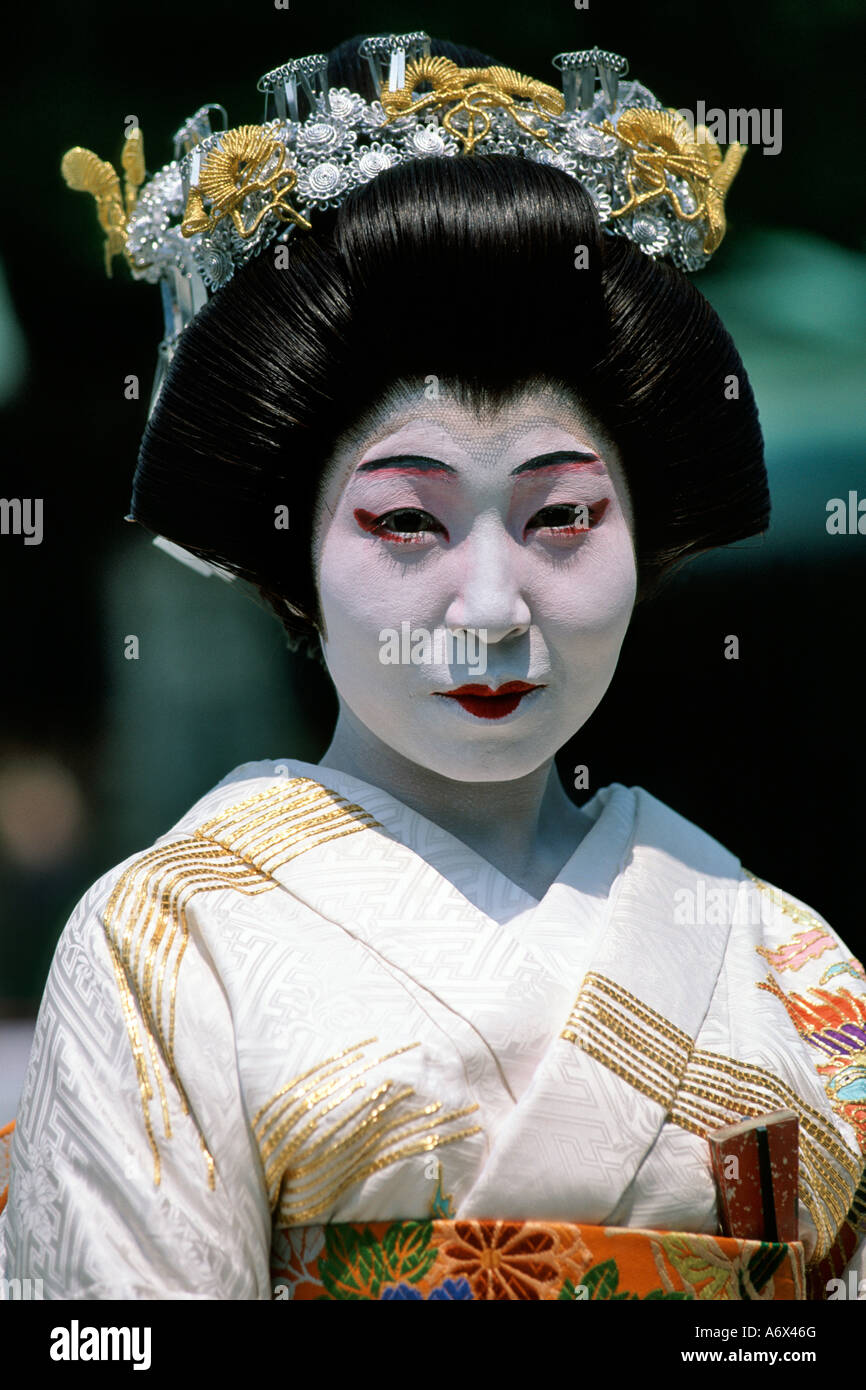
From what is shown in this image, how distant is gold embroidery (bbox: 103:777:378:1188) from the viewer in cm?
177

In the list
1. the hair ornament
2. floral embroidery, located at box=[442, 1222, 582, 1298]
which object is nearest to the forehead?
the hair ornament

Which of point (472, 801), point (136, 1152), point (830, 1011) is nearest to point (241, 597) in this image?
point (472, 801)

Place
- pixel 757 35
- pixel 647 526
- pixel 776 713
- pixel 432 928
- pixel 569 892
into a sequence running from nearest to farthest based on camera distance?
pixel 432 928, pixel 569 892, pixel 647 526, pixel 757 35, pixel 776 713

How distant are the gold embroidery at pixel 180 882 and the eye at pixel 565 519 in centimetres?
43

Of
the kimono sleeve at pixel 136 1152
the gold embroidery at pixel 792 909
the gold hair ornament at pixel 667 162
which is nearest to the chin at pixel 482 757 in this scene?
the kimono sleeve at pixel 136 1152

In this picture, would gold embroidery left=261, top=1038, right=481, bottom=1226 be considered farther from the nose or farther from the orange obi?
the nose

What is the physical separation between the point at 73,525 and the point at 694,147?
5.27ft

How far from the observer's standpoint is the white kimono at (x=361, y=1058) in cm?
172

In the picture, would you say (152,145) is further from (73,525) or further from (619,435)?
(619,435)

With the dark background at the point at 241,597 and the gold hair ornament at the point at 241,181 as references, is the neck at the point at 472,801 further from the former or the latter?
the dark background at the point at 241,597

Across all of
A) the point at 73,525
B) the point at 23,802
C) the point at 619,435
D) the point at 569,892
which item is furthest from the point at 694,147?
the point at 23,802

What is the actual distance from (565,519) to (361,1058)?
710 mm

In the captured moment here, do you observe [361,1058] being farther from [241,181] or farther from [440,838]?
[241,181]

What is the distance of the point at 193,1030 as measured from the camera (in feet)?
5.82
